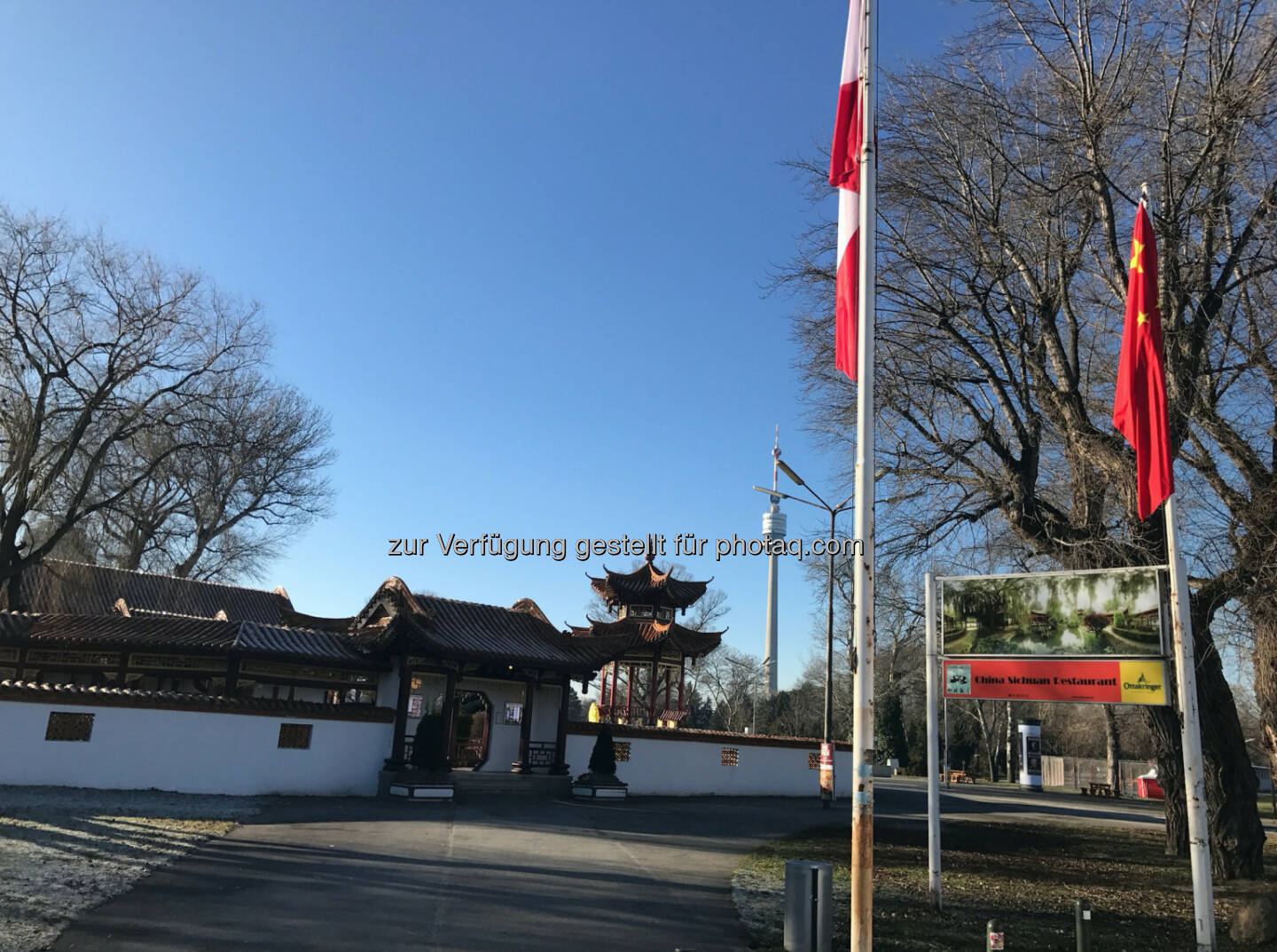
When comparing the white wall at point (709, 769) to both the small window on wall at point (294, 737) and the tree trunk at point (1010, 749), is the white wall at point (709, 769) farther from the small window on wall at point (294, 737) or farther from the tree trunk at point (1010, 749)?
the tree trunk at point (1010, 749)

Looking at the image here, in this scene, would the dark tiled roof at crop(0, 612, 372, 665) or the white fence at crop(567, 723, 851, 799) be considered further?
the white fence at crop(567, 723, 851, 799)

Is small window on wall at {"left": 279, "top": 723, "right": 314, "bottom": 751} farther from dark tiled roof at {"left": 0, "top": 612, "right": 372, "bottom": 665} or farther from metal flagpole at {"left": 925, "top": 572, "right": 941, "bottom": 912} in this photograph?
metal flagpole at {"left": 925, "top": 572, "right": 941, "bottom": 912}

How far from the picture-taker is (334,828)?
14445mm

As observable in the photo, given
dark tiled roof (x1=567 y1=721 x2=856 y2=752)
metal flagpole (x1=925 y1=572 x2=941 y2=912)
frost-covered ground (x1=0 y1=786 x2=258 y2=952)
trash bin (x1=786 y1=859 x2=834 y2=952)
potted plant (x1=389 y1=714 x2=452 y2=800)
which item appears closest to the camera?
trash bin (x1=786 y1=859 x2=834 y2=952)

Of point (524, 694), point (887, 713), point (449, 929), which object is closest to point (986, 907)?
point (449, 929)

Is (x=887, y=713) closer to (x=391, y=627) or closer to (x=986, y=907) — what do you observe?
(x=391, y=627)

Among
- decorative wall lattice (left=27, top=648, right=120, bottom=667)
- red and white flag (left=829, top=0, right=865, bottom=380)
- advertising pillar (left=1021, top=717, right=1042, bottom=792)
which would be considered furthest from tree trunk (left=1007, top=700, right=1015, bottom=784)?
red and white flag (left=829, top=0, right=865, bottom=380)

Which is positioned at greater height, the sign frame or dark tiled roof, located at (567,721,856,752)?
the sign frame

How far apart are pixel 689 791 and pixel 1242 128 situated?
71.6 feet

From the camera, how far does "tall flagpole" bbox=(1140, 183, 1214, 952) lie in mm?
7844

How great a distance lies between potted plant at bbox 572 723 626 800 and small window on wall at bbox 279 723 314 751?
7.18 m

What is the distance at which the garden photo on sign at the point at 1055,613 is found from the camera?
34.3 ft

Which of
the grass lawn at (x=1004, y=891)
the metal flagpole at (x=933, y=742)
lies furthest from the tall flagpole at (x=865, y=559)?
the metal flagpole at (x=933, y=742)

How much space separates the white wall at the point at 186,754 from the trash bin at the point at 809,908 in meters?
15.1
